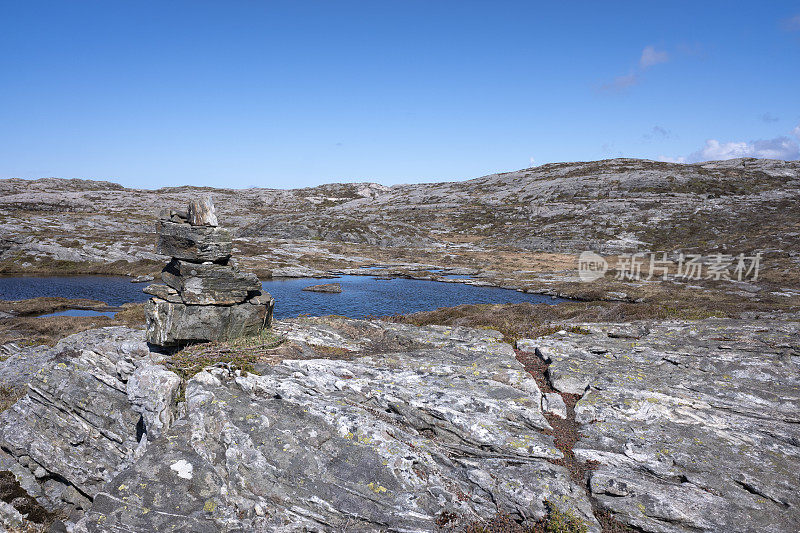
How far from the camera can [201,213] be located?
20609 millimetres

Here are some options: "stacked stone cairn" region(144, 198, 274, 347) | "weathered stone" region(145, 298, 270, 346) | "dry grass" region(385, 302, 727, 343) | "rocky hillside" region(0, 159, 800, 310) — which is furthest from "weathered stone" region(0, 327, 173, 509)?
"rocky hillside" region(0, 159, 800, 310)

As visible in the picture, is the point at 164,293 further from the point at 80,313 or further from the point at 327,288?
the point at 327,288

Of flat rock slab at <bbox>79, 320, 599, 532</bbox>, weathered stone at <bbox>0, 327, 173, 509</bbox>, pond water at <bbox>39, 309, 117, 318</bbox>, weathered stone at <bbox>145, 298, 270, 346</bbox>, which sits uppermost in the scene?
weathered stone at <bbox>145, 298, 270, 346</bbox>

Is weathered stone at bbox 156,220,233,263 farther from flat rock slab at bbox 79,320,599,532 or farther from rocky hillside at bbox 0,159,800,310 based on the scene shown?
rocky hillside at bbox 0,159,800,310

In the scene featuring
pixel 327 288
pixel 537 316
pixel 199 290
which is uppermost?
pixel 199 290

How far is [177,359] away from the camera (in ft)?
56.8

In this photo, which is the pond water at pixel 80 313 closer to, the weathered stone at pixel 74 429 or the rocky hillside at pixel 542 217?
the weathered stone at pixel 74 429

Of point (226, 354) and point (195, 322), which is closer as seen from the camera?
point (226, 354)

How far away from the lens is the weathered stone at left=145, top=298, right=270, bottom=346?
1892 centimetres
